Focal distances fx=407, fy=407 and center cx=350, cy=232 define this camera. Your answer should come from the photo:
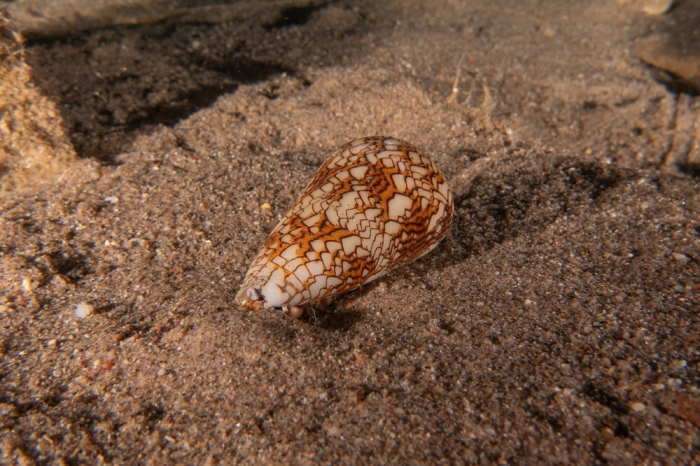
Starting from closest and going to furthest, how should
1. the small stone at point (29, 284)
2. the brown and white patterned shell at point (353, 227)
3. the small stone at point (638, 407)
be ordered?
the small stone at point (638, 407) < the brown and white patterned shell at point (353, 227) < the small stone at point (29, 284)

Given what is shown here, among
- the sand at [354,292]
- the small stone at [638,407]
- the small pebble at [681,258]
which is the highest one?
the sand at [354,292]

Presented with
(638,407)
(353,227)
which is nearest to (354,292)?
(353,227)

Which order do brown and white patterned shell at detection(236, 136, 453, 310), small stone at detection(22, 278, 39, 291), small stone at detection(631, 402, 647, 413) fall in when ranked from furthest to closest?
small stone at detection(22, 278, 39, 291) → brown and white patterned shell at detection(236, 136, 453, 310) → small stone at detection(631, 402, 647, 413)

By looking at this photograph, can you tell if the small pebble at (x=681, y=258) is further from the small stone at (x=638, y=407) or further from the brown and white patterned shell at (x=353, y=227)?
the brown and white patterned shell at (x=353, y=227)

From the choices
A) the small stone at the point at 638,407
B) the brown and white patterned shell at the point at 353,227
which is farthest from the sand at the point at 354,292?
the brown and white patterned shell at the point at 353,227

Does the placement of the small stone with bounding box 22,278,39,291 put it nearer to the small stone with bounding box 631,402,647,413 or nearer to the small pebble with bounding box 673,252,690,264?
the small stone with bounding box 631,402,647,413

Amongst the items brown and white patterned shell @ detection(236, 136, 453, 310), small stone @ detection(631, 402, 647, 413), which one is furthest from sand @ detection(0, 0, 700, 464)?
brown and white patterned shell @ detection(236, 136, 453, 310)

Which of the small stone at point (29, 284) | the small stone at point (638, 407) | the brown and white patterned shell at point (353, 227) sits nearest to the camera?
Answer: the small stone at point (638, 407)
